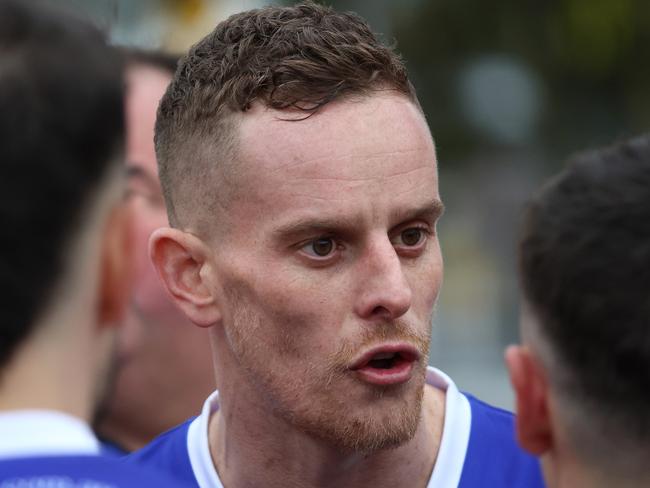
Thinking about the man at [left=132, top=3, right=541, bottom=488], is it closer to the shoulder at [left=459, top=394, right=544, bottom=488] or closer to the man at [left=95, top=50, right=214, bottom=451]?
the shoulder at [left=459, top=394, right=544, bottom=488]

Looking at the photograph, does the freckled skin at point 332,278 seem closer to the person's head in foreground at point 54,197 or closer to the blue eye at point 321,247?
the blue eye at point 321,247

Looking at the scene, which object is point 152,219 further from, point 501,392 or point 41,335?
point 501,392

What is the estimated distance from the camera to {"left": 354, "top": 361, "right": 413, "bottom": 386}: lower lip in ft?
12.0

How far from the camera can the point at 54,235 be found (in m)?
2.40

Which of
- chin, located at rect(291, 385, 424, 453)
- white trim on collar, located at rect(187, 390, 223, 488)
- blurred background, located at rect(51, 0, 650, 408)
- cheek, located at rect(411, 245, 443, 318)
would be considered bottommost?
blurred background, located at rect(51, 0, 650, 408)

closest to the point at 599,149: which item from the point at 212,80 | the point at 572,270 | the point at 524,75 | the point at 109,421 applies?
the point at 572,270

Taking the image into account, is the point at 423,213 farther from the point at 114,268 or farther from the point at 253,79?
the point at 114,268

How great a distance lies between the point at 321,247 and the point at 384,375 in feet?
1.34

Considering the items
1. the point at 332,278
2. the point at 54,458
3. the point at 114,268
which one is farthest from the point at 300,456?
the point at 54,458

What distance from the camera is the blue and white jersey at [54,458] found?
230 cm

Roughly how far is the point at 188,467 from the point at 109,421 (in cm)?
159

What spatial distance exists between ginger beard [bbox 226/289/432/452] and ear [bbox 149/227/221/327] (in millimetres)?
192

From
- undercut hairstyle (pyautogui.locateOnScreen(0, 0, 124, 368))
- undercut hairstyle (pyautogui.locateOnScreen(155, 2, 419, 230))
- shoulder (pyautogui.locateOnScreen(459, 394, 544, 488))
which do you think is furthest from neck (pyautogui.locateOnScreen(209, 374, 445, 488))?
undercut hairstyle (pyautogui.locateOnScreen(0, 0, 124, 368))

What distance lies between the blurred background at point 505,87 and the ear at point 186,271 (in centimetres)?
1539
